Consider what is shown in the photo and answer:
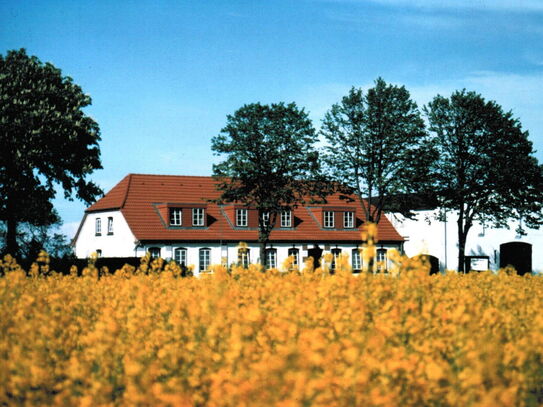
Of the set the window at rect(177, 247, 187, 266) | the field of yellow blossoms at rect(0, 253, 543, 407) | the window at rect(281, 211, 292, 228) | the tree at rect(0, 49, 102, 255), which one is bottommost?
the field of yellow blossoms at rect(0, 253, 543, 407)

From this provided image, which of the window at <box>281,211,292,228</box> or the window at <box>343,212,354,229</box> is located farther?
the window at <box>343,212,354,229</box>

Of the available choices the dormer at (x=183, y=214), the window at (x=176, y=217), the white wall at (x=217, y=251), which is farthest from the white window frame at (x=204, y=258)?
the window at (x=176, y=217)

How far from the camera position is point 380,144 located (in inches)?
1970

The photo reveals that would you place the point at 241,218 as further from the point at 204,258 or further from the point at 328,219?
the point at 328,219

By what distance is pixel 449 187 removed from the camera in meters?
53.0

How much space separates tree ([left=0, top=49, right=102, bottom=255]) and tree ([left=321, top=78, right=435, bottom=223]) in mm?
20145

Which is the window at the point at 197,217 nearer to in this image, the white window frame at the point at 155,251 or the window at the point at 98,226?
the white window frame at the point at 155,251

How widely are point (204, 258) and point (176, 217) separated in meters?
3.70

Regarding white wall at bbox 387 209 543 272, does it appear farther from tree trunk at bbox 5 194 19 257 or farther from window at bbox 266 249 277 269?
tree trunk at bbox 5 194 19 257

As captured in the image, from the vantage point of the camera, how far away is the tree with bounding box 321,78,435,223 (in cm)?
4962

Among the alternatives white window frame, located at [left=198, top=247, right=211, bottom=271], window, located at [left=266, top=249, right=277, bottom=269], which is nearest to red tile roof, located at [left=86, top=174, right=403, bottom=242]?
white window frame, located at [left=198, top=247, right=211, bottom=271]

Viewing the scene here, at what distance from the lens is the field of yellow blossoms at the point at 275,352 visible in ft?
18.1

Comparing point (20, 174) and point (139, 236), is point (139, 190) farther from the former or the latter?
point (20, 174)

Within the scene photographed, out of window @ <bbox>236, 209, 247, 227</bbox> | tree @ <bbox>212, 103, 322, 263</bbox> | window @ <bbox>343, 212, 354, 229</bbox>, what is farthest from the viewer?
window @ <bbox>343, 212, 354, 229</bbox>
